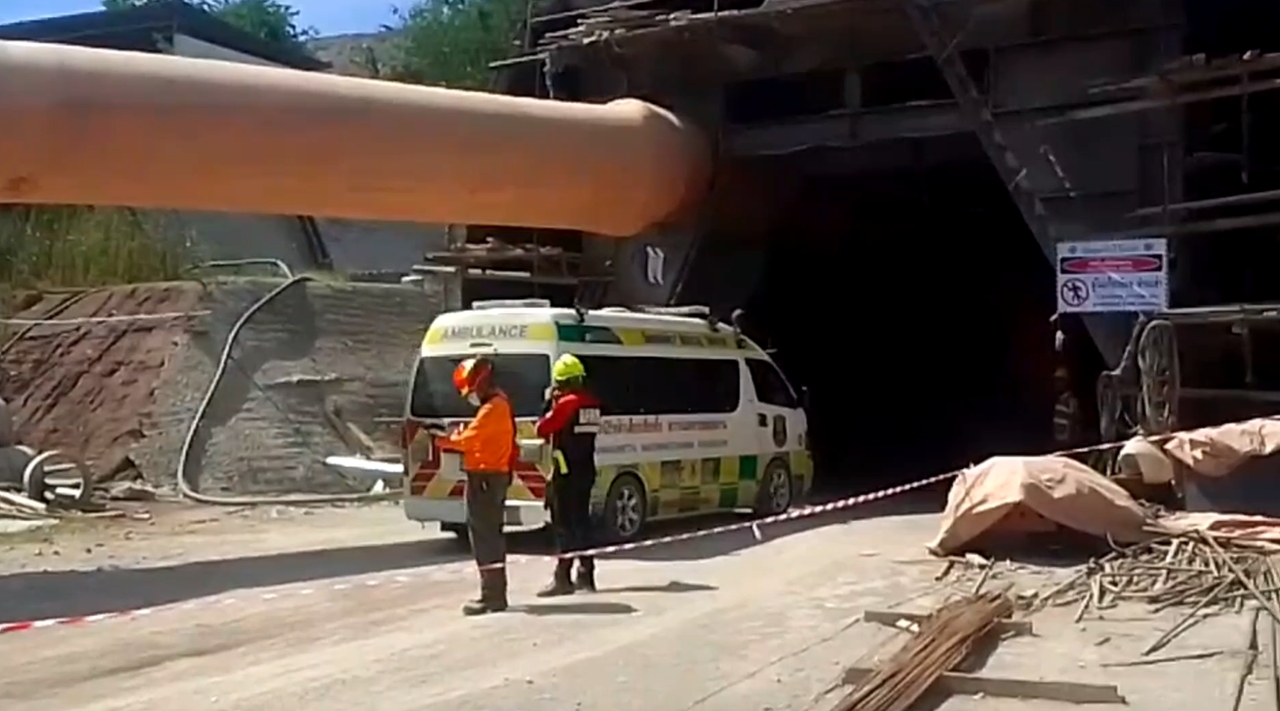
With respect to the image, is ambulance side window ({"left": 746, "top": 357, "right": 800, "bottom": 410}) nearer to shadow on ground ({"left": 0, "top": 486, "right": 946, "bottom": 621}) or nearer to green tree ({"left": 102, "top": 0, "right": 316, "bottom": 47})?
shadow on ground ({"left": 0, "top": 486, "right": 946, "bottom": 621})

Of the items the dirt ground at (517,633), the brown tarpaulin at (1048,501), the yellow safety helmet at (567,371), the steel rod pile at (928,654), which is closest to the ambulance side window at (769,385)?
the dirt ground at (517,633)

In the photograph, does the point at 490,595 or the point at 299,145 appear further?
the point at 299,145

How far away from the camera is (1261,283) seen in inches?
824

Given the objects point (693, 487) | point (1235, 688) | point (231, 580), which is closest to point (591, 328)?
point (693, 487)

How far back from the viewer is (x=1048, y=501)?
45.9ft

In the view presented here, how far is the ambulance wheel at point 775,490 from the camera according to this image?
1920 centimetres

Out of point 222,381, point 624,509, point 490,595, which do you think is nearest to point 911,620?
point 490,595

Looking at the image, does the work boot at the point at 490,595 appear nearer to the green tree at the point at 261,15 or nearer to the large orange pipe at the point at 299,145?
the large orange pipe at the point at 299,145

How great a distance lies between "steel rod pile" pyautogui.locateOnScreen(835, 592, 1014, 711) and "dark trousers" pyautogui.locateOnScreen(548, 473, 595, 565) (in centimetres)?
291

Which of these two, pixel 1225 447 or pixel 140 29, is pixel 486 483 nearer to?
pixel 1225 447

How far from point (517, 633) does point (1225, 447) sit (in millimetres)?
6918

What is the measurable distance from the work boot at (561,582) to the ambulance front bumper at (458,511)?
211 centimetres

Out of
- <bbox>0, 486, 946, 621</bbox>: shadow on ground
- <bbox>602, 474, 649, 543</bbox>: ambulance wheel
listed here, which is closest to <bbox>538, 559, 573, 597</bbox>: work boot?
<bbox>0, 486, 946, 621</bbox>: shadow on ground

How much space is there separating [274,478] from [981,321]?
1228 centimetres
